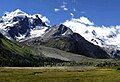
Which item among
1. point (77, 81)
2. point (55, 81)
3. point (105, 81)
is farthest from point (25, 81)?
point (105, 81)

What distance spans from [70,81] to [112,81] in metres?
11.9

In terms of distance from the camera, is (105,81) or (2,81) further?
(105,81)

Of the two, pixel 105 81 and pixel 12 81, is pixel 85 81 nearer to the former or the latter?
pixel 105 81

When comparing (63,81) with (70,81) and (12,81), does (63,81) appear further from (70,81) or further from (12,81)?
(12,81)

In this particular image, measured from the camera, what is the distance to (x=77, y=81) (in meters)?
93.9

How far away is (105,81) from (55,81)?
14.2m

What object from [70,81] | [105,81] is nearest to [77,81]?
[70,81]

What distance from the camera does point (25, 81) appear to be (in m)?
89.7

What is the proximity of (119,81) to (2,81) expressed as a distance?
107 ft

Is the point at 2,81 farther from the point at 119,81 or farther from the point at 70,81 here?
the point at 119,81

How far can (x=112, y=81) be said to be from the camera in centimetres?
9369

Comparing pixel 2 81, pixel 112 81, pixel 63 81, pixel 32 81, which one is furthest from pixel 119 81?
pixel 2 81

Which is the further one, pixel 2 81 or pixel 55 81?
pixel 55 81

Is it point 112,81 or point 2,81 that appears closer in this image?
point 2,81
